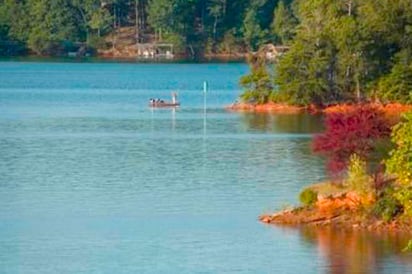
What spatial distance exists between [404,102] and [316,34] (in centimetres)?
670

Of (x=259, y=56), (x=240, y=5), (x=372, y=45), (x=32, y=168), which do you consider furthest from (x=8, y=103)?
(x=240, y=5)

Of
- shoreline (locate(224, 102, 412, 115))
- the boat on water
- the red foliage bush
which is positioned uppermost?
the red foliage bush

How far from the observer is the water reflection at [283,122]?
7362 cm

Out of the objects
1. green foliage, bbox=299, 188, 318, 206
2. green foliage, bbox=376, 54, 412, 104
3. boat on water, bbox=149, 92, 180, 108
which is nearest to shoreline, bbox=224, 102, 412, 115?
green foliage, bbox=376, 54, 412, 104

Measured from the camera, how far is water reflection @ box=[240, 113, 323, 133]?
73625 mm

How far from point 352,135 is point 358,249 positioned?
600 cm

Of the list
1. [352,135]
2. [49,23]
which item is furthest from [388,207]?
[49,23]

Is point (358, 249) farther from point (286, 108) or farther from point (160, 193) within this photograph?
point (286, 108)

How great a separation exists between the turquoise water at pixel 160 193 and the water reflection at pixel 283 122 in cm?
9

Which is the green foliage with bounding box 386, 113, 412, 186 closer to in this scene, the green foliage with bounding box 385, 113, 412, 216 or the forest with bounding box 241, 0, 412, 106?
the green foliage with bounding box 385, 113, 412, 216

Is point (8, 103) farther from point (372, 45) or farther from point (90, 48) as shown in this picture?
point (90, 48)

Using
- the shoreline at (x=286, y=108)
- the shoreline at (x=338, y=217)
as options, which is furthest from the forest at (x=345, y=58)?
the shoreline at (x=338, y=217)

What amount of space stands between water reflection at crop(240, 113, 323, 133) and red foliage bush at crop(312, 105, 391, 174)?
85.6ft

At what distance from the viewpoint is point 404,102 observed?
8062 cm
